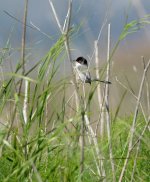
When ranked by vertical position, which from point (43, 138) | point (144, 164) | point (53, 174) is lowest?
point (144, 164)

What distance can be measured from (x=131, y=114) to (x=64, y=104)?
1467 millimetres

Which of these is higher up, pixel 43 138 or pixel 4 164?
pixel 43 138

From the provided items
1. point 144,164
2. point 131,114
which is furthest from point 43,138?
point 131,114

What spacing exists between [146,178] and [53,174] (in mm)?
777

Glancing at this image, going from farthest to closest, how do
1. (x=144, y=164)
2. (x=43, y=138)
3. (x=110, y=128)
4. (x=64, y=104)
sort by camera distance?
1. (x=144, y=164)
2. (x=110, y=128)
3. (x=64, y=104)
4. (x=43, y=138)

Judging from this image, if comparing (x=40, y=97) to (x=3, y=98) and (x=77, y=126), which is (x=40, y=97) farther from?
(x=3, y=98)

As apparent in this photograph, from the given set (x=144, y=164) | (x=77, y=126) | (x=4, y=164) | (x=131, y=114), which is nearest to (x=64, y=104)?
(x=77, y=126)

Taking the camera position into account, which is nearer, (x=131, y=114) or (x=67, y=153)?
(x=67, y=153)

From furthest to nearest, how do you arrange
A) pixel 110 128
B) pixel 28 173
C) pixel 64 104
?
pixel 110 128
pixel 64 104
pixel 28 173

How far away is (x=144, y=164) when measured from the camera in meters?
2.56

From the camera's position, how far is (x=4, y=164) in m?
2.36

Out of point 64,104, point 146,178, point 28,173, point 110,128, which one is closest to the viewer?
point 28,173

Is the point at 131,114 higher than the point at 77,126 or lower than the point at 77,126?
lower

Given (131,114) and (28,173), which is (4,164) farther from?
(131,114)
